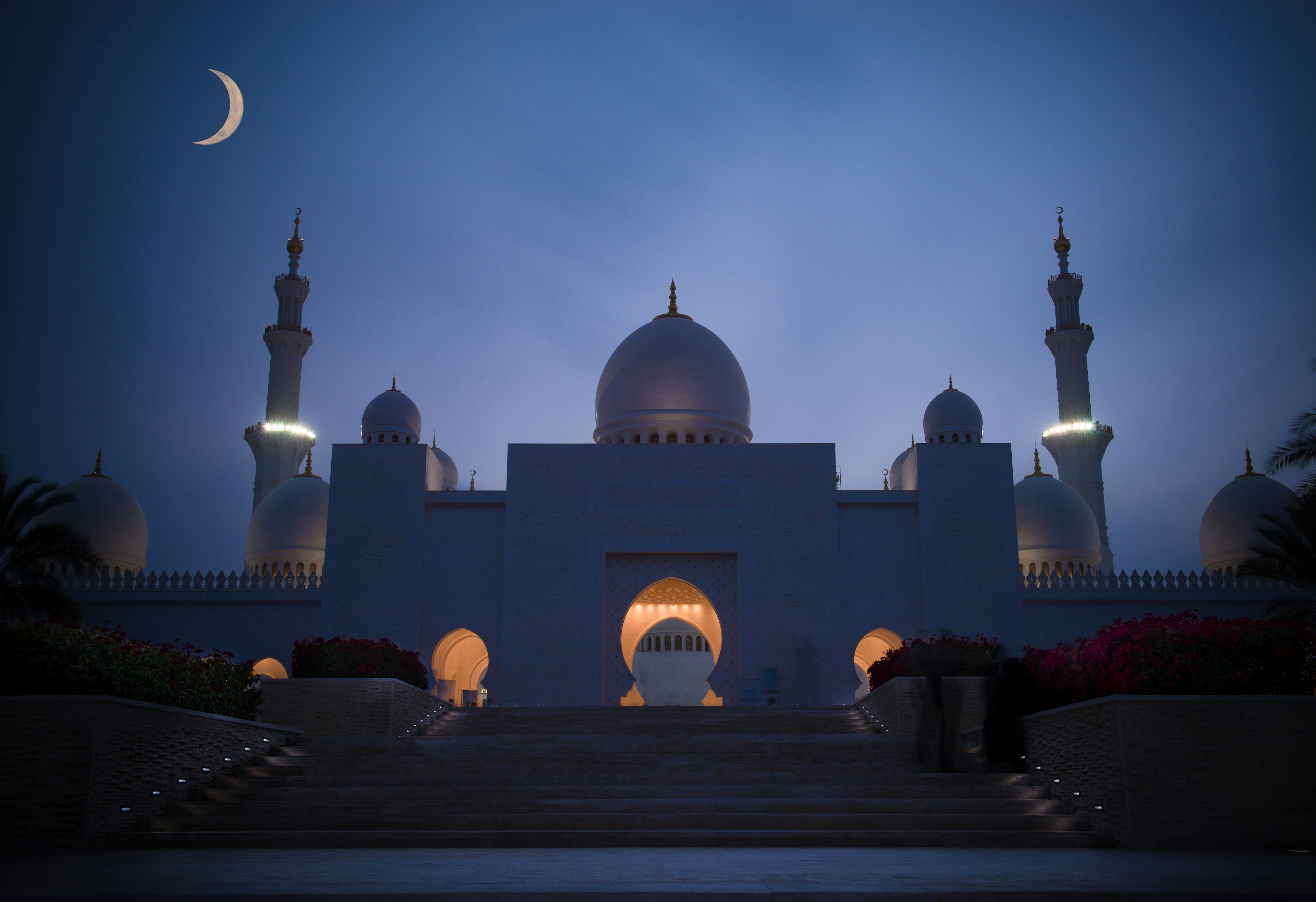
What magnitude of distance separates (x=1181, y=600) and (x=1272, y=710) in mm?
12837

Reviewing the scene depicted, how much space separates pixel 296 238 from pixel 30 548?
14.1 meters

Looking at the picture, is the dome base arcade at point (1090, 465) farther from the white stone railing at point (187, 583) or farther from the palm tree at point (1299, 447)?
the white stone railing at point (187, 583)

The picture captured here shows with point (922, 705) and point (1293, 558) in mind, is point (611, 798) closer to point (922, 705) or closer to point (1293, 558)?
point (922, 705)

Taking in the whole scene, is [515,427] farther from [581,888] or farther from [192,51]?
[581,888]

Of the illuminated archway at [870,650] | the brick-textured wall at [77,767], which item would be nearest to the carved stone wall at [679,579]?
the illuminated archway at [870,650]

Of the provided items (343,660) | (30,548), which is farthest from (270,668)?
(343,660)

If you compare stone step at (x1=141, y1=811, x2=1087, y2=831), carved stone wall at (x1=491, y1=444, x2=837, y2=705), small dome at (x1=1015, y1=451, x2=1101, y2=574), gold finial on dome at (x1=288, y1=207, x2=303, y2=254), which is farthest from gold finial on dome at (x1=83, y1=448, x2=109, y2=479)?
small dome at (x1=1015, y1=451, x2=1101, y2=574)

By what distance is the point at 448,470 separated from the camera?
29.2 m

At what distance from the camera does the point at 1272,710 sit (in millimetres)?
7094

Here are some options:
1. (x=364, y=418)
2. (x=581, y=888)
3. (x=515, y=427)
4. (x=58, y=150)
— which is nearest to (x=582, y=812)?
(x=581, y=888)

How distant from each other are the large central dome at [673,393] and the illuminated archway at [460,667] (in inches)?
206

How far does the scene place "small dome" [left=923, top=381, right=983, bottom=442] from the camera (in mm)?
23828

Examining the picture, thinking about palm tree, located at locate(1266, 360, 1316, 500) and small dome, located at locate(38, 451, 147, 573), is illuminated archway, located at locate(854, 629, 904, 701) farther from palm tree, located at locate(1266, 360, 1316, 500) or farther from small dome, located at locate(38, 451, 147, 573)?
small dome, located at locate(38, 451, 147, 573)

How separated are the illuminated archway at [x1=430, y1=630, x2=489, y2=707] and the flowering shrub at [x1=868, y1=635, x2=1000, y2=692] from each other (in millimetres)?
7254
